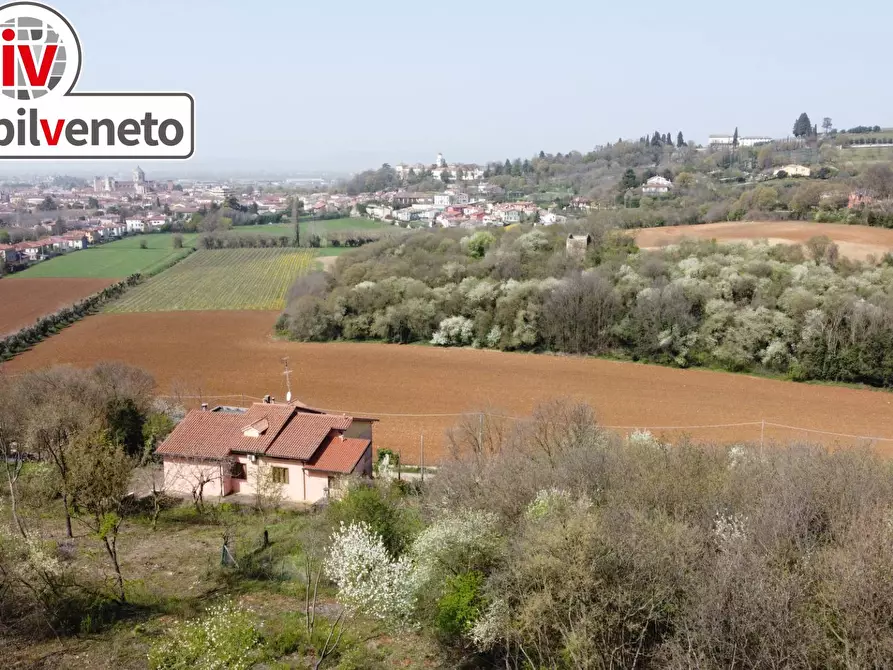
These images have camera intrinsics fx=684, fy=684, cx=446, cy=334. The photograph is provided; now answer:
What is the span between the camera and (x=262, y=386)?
26969mm

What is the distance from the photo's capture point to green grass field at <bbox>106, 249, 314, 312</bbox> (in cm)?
4281

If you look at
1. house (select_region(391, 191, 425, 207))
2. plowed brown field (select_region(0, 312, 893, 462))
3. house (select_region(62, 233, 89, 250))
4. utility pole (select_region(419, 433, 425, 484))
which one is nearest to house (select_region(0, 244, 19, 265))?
house (select_region(62, 233, 89, 250))

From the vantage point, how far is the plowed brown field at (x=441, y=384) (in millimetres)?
22766

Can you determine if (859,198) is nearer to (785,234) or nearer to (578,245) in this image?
(785,234)

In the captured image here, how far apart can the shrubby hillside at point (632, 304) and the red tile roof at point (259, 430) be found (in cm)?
1663

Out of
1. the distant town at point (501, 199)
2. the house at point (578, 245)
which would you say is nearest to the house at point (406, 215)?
the distant town at point (501, 199)

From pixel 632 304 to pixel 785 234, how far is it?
16.1 meters

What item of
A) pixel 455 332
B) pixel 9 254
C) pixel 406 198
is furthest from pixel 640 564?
pixel 406 198

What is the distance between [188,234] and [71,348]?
3933cm

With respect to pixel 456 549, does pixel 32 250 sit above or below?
above

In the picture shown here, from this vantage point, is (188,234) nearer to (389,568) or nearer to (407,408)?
(407,408)

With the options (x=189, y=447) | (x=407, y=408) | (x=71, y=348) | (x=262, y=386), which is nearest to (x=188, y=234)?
(x=71, y=348)

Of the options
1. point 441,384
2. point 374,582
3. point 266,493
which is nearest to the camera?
point 374,582

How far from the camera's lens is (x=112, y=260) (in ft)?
182
